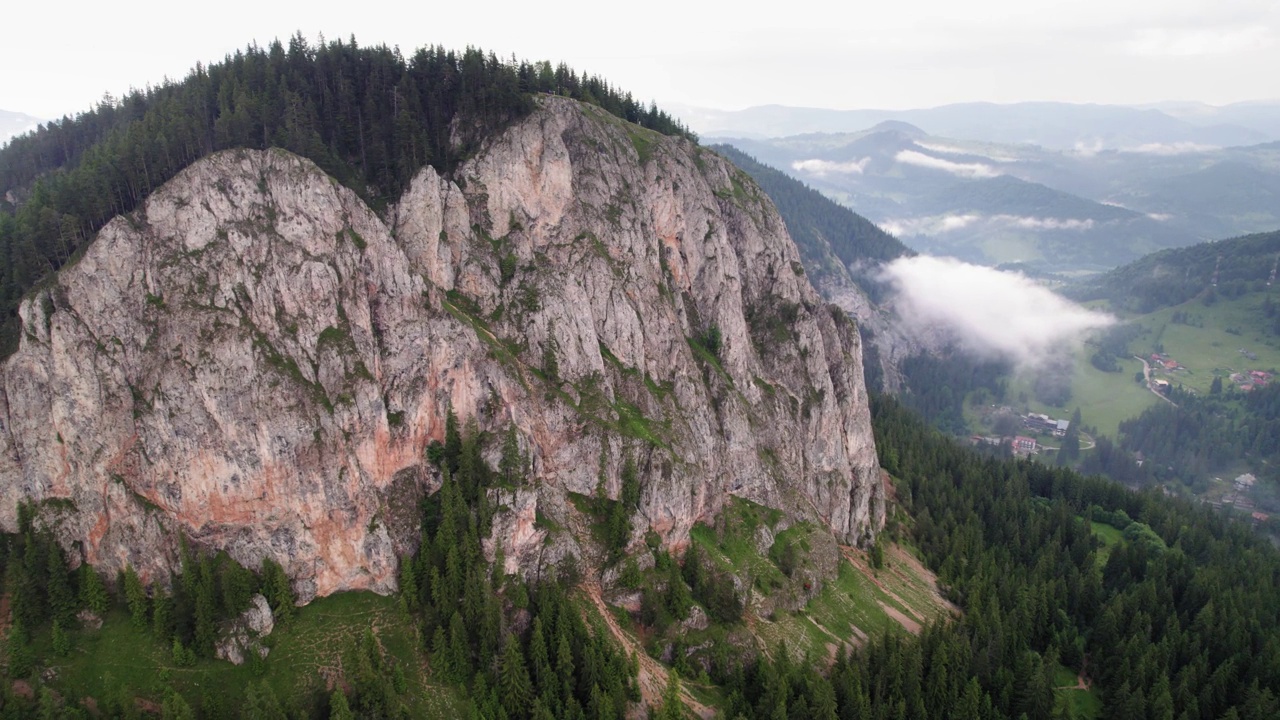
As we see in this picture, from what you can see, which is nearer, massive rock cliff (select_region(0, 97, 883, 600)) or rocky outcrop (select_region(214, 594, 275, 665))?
rocky outcrop (select_region(214, 594, 275, 665))

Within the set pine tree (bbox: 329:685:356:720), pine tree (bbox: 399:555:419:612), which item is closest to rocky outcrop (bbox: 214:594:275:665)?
pine tree (bbox: 329:685:356:720)

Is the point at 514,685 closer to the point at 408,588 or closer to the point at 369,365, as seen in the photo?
the point at 408,588

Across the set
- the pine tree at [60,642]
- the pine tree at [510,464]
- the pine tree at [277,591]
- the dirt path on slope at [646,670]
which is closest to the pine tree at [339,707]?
the pine tree at [277,591]

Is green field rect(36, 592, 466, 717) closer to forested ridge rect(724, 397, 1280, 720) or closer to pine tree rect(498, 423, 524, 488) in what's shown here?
pine tree rect(498, 423, 524, 488)

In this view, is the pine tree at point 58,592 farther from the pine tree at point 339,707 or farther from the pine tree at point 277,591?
the pine tree at point 339,707

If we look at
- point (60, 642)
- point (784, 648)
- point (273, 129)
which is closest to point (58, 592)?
point (60, 642)

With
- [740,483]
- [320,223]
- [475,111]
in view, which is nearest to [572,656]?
[740,483]
